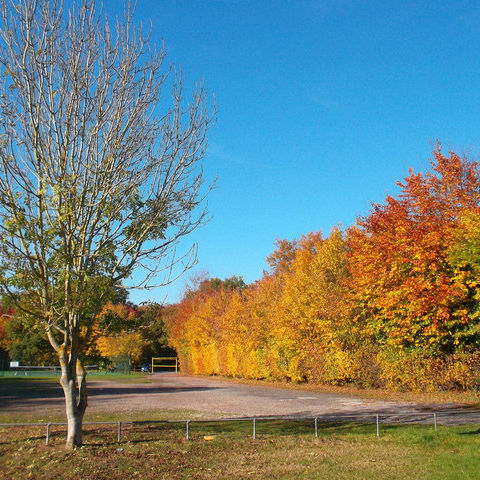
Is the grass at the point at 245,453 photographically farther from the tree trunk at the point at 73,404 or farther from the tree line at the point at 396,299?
the tree line at the point at 396,299

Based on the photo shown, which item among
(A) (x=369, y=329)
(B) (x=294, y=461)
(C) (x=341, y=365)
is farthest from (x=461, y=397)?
(B) (x=294, y=461)

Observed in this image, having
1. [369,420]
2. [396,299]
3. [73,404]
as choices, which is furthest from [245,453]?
[396,299]

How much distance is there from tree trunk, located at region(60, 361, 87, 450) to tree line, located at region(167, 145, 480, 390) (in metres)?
14.5

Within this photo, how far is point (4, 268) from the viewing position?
965 centimetres

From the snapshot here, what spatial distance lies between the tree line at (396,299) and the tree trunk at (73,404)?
1450cm

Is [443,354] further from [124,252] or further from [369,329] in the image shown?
[124,252]

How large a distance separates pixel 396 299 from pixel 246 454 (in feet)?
42.7

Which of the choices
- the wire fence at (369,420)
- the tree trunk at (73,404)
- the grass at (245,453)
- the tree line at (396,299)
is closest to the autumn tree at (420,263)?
the tree line at (396,299)

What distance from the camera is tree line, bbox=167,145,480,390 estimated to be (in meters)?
20.7

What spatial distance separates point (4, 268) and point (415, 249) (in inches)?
654

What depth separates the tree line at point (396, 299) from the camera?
816 inches

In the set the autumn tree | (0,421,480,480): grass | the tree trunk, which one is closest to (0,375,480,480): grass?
(0,421,480,480): grass

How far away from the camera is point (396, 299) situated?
21.5 meters

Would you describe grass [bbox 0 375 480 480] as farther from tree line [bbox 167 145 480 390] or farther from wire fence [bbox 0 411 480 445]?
tree line [bbox 167 145 480 390]
